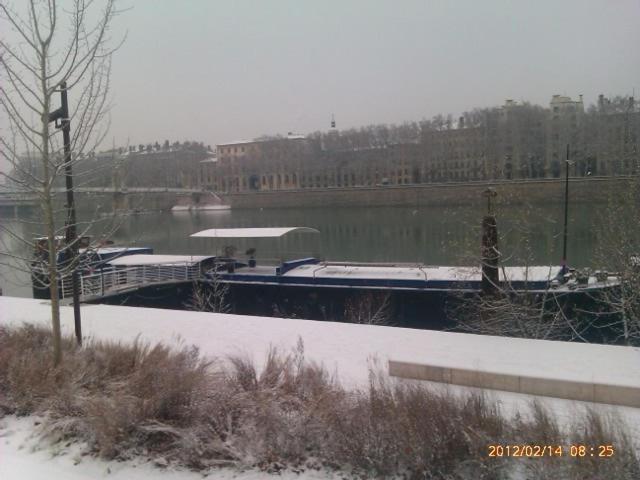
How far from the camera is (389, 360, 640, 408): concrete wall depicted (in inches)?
214

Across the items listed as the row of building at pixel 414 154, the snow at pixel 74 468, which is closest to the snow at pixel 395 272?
the snow at pixel 74 468

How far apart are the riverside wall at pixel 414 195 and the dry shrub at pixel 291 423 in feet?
126

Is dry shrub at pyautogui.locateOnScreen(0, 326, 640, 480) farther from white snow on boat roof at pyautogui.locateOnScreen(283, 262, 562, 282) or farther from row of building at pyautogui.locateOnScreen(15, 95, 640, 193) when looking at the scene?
row of building at pyautogui.locateOnScreen(15, 95, 640, 193)

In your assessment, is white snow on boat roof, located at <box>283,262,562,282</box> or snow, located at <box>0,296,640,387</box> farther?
white snow on boat roof, located at <box>283,262,562,282</box>

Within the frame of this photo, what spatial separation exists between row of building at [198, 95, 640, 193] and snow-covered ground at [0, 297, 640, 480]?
124 ft

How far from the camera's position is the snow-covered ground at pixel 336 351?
4215 millimetres

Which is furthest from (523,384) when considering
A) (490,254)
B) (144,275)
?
(144,275)

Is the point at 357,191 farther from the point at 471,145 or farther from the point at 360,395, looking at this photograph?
the point at 360,395

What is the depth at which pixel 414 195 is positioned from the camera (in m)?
66.8

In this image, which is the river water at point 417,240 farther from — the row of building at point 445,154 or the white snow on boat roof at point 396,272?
the row of building at point 445,154

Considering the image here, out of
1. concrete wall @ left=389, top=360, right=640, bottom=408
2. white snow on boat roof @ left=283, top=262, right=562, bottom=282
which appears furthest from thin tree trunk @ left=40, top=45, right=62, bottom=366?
white snow on boat roof @ left=283, top=262, right=562, bottom=282

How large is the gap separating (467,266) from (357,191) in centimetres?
5807

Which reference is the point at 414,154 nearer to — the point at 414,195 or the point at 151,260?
the point at 414,195

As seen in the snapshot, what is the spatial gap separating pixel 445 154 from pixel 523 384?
7830 cm
